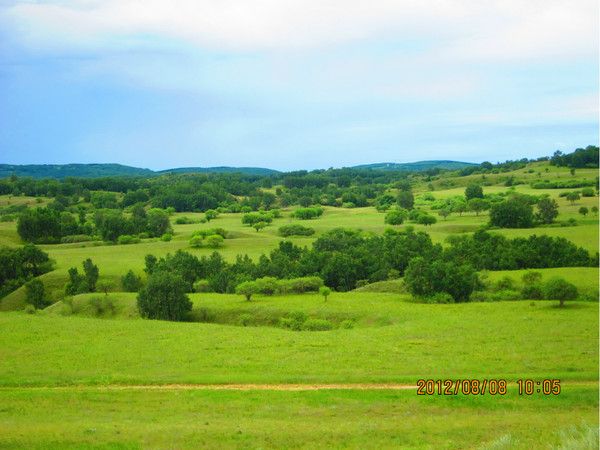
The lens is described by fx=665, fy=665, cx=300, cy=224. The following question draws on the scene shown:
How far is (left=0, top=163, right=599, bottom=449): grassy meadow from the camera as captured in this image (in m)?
21.9

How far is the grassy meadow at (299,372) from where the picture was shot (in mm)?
21891

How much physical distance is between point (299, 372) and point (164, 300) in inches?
1045

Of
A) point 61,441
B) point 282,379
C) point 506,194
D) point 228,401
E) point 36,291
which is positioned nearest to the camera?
point 61,441

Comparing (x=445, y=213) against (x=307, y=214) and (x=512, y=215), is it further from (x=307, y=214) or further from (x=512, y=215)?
(x=307, y=214)

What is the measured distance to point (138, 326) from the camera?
47781 millimetres

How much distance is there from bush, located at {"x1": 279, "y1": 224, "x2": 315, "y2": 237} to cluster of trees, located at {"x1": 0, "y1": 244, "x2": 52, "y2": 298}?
143ft

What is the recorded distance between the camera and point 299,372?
3206cm

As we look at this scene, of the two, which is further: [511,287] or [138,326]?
[511,287]

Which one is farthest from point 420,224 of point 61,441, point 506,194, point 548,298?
point 61,441

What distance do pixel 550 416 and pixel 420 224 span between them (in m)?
96.0

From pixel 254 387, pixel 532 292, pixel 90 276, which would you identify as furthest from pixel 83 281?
pixel 254 387

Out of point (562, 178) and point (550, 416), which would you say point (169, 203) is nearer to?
point (562, 178)

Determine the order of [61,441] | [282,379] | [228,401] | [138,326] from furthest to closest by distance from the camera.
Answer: [138,326] → [282,379] → [228,401] → [61,441]

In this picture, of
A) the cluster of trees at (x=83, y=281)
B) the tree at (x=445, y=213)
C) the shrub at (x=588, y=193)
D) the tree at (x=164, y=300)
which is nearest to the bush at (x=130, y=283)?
the cluster of trees at (x=83, y=281)
